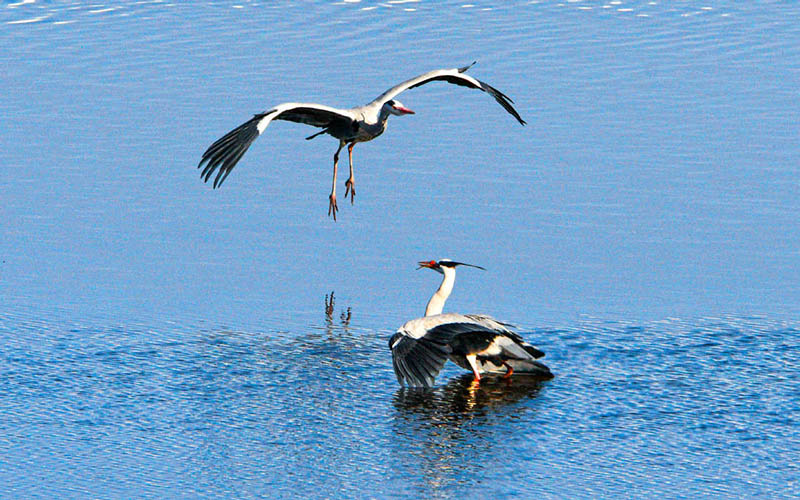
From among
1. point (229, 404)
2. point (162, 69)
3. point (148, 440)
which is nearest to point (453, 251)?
point (229, 404)

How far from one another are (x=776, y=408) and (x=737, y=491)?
6.01 ft

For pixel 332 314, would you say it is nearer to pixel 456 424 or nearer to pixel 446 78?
pixel 456 424

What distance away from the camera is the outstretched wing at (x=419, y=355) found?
11766mm

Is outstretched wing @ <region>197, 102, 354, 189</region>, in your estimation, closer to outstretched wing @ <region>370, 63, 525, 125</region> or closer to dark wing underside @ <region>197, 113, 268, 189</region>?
dark wing underside @ <region>197, 113, 268, 189</region>

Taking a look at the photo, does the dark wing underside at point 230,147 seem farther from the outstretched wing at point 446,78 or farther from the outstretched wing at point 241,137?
the outstretched wing at point 446,78

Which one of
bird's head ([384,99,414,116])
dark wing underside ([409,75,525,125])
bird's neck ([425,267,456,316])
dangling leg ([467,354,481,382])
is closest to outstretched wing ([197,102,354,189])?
bird's head ([384,99,414,116])

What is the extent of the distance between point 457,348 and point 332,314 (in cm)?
213

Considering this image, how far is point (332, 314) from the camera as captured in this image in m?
14.1

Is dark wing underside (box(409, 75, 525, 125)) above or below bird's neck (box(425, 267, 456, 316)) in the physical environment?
above

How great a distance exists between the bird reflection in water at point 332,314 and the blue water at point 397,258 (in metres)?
0.08

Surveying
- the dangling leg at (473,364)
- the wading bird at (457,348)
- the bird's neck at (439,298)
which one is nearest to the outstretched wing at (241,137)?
the bird's neck at (439,298)

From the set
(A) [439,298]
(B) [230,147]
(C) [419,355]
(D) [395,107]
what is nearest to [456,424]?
(C) [419,355]

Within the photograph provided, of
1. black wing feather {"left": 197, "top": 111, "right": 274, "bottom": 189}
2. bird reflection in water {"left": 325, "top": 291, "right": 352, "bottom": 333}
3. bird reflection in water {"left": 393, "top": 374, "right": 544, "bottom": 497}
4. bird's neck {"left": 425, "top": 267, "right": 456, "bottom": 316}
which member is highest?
black wing feather {"left": 197, "top": 111, "right": 274, "bottom": 189}

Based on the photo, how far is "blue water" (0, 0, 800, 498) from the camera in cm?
1048
